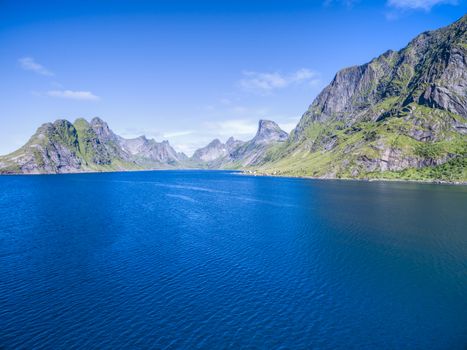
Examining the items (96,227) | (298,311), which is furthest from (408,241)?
(96,227)

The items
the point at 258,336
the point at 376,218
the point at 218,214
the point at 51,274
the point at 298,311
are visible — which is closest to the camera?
the point at 258,336

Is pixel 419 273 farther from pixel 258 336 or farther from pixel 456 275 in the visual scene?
pixel 258 336

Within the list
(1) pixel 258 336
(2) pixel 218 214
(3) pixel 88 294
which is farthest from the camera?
(2) pixel 218 214

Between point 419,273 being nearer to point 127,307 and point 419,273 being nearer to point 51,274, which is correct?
point 127,307

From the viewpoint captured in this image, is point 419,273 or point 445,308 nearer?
point 445,308

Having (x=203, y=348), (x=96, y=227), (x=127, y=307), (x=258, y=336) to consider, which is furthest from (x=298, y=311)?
(x=96, y=227)

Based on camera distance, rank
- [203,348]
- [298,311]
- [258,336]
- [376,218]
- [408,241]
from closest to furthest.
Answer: [203,348] < [258,336] < [298,311] < [408,241] < [376,218]
